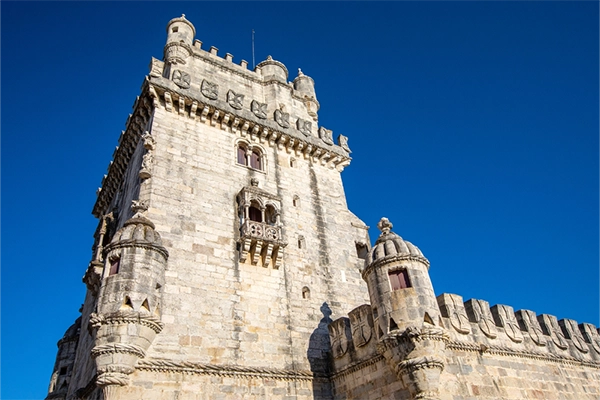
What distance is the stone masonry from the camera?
512 inches

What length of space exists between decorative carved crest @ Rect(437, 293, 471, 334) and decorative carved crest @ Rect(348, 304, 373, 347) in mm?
2476

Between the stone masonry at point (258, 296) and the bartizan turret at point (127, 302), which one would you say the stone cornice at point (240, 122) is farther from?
the bartizan turret at point (127, 302)

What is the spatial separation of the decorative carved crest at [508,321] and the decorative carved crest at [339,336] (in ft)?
18.4

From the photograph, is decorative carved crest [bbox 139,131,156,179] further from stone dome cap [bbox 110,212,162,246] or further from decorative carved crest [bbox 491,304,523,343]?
decorative carved crest [bbox 491,304,523,343]

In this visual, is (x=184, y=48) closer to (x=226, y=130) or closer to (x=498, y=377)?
(x=226, y=130)

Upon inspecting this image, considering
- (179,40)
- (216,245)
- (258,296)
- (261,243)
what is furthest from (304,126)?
(258,296)

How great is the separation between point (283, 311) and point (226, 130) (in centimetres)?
873

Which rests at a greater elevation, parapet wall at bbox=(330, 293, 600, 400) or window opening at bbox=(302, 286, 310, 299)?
window opening at bbox=(302, 286, 310, 299)

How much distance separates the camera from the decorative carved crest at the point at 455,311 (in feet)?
48.4

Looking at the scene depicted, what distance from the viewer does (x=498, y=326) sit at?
53.2 ft

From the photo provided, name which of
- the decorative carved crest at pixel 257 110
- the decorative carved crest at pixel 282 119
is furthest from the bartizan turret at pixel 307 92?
the decorative carved crest at pixel 257 110

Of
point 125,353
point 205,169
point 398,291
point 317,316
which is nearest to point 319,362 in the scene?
point 317,316

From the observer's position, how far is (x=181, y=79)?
2000cm

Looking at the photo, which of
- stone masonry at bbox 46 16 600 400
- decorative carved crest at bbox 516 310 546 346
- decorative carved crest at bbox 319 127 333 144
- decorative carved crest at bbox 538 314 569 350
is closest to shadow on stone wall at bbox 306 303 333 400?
stone masonry at bbox 46 16 600 400
